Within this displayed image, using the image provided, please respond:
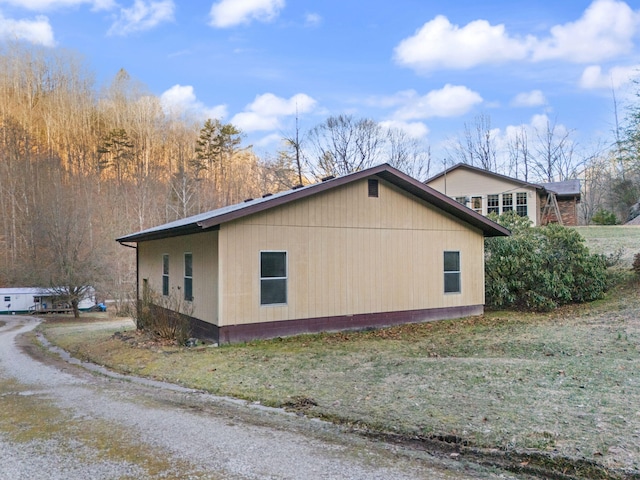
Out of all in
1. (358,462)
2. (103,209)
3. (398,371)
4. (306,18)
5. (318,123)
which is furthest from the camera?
(318,123)

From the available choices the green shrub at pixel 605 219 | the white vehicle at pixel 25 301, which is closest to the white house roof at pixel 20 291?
the white vehicle at pixel 25 301

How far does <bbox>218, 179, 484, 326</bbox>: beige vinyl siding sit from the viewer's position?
9.52 meters

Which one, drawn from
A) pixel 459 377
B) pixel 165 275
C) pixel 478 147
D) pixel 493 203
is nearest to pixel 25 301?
pixel 165 275

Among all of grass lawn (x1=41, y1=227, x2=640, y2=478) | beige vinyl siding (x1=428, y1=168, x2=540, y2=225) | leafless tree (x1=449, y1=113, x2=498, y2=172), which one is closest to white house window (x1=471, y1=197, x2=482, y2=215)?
beige vinyl siding (x1=428, y1=168, x2=540, y2=225)

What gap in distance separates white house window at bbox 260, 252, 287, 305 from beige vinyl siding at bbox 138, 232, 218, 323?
981mm

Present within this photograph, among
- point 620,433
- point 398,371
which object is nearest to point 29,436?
point 398,371

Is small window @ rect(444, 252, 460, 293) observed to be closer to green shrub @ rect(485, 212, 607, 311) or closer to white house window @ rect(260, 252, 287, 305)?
green shrub @ rect(485, 212, 607, 311)

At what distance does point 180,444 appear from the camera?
161 inches

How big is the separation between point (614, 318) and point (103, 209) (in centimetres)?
3126

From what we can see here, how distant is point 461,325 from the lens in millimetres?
11344

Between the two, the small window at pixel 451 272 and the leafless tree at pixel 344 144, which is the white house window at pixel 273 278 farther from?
the leafless tree at pixel 344 144

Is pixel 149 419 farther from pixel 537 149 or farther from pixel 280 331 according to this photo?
pixel 537 149

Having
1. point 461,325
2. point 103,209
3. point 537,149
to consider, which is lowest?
point 461,325

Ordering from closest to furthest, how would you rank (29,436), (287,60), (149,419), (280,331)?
1. (29,436)
2. (149,419)
3. (280,331)
4. (287,60)
